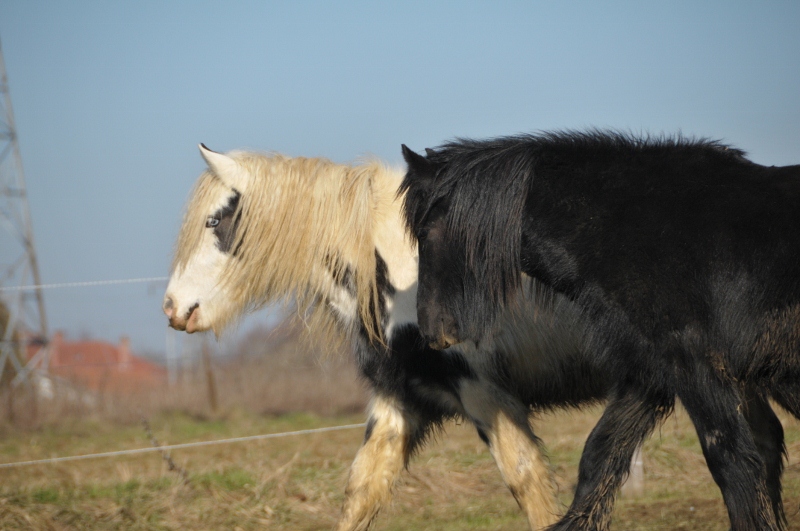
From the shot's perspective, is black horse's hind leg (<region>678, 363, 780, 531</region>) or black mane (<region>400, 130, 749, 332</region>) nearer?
black horse's hind leg (<region>678, 363, 780, 531</region>)

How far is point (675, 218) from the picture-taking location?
3193 millimetres

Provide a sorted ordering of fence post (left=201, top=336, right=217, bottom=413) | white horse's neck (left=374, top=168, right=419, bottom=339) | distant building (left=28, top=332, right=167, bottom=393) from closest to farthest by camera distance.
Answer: white horse's neck (left=374, top=168, right=419, bottom=339) < distant building (left=28, top=332, right=167, bottom=393) < fence post (left=201, top=336, right=217, bottom=413)

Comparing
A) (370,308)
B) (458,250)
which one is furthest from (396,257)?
(458,250)

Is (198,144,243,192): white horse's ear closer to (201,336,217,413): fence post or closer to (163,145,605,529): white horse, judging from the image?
(163,145,605,529): white horse

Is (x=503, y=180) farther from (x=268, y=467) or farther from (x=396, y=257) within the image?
(x=268, y=467)

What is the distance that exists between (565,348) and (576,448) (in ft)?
11.3

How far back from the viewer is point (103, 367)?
32.0 feet

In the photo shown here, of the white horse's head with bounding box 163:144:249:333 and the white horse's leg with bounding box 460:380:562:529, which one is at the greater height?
the white horse's head with bounding box 163:144:249:333

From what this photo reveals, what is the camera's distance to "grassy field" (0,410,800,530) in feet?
17.2

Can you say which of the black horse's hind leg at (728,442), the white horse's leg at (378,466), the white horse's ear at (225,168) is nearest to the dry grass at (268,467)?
the white horse's leg at (378,466)

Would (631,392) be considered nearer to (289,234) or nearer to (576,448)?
(289,234)

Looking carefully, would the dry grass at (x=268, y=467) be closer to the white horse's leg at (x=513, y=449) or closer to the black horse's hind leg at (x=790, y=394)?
the black horse's hind leg at (x=790, y=394)

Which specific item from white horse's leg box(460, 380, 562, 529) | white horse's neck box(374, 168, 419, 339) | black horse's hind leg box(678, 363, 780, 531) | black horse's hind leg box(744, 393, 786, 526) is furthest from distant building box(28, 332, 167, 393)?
black horse's hind leg box(678, 363, 780, 531)

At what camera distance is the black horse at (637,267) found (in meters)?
3.08
